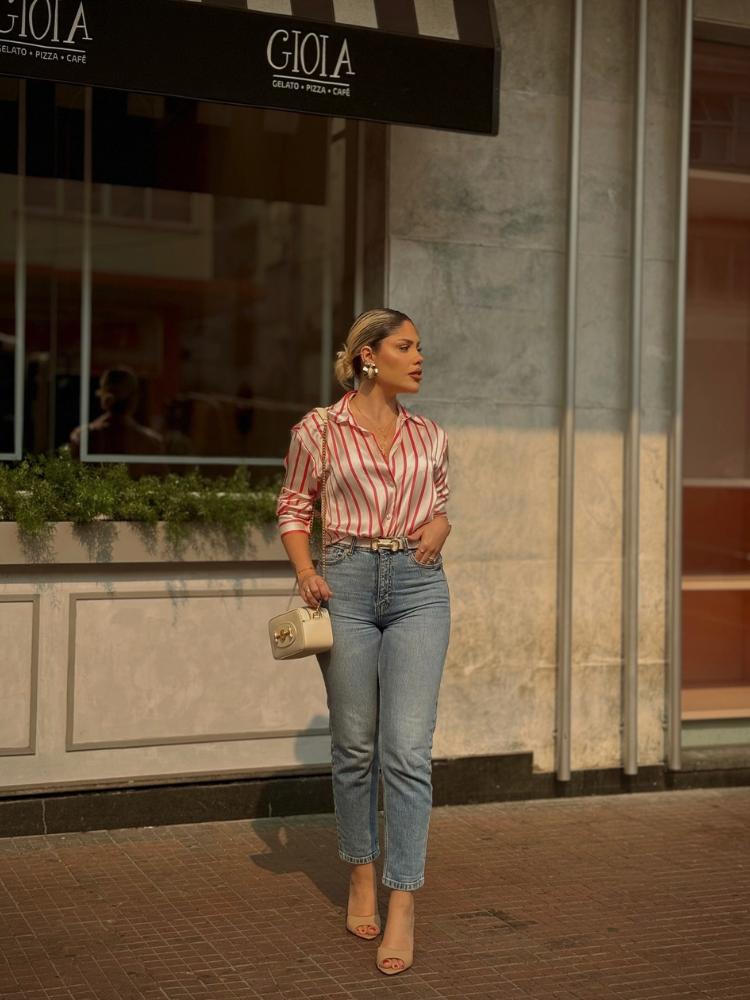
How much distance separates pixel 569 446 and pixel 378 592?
2440 mm

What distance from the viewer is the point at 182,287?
14875mm

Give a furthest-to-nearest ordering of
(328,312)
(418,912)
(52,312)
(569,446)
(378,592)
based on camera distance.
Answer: (52,312) < (328,312) < (569,446) < (418,912) < (378,592)

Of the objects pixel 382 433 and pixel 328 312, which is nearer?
pixel 382 433

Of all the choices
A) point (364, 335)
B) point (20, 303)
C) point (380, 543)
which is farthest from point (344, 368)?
point (20, 303)

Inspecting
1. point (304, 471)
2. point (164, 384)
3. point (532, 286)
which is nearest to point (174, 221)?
point (164, 384)

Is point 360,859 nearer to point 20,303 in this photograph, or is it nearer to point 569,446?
point 569,446

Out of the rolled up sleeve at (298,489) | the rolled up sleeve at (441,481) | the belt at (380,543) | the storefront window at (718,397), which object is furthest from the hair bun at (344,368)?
the storefront window at (718,397)

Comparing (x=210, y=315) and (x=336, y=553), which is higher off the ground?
(x=210, y=315)

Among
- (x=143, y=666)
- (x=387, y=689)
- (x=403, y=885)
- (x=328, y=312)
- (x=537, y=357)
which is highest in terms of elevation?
(x=328, y=312)

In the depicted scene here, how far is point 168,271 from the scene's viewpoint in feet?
48.5

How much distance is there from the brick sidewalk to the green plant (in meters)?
1.34

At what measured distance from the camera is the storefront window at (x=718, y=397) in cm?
764

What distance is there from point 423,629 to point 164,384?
9.51 meters

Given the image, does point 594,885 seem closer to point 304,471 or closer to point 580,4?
point 304,471
